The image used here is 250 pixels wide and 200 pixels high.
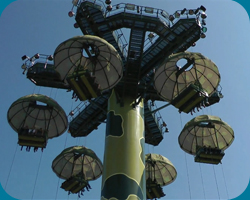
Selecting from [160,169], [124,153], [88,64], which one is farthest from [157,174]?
[88,64]

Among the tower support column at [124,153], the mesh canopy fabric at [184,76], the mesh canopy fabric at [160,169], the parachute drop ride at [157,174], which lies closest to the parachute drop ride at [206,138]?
the mesh canopy fabric at [160,169]

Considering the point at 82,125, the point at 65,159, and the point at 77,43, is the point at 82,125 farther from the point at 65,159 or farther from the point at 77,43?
the point at 77,43

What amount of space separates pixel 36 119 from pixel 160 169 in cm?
1168

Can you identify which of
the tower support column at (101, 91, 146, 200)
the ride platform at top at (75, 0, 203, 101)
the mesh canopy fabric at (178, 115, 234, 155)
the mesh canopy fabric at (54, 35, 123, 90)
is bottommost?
the tower support column at (101, 91, 146, 200)

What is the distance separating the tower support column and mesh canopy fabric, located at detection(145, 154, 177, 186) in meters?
4.38

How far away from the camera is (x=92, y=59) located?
25.7 metres

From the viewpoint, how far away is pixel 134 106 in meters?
30.6

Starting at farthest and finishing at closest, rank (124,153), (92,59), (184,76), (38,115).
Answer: (38,115) → (184,76) → (124,153) → (92,59)

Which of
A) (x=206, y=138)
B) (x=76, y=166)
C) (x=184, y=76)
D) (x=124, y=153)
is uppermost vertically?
(x=184, y=76)

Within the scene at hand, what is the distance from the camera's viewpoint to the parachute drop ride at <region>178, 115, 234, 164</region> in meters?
29.1

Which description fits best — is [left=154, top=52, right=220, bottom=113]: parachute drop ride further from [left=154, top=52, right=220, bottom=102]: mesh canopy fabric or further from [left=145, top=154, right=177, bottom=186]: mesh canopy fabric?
[left=145, top=154, right=177, bottom=186]: mesh canopy fabric

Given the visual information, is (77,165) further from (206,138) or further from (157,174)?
(206,138)

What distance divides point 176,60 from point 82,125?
43.4 feet

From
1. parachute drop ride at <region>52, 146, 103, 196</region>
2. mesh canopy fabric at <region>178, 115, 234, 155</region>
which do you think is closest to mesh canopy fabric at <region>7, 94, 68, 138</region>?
parachute drop ride at <region>52, 146, 103, 196</region>
